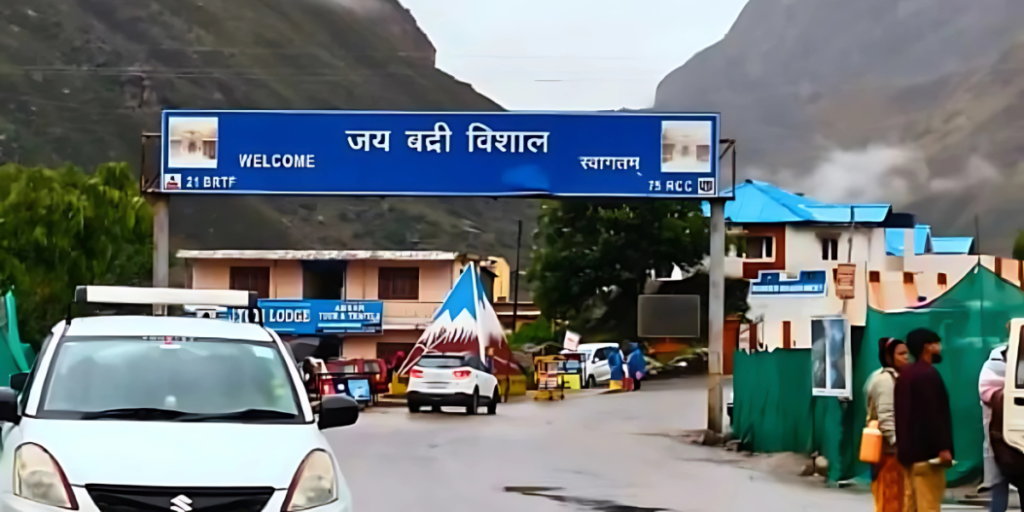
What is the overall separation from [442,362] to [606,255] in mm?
29589

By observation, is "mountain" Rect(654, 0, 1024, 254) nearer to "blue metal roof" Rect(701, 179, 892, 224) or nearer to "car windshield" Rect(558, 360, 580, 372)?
"blue metal roof" Rect(701, 179, 892, 224)

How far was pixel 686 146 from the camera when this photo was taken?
21938 mm

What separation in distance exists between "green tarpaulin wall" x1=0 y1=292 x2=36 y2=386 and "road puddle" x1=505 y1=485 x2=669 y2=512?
7419 mm

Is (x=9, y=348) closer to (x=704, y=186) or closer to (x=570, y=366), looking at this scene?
(x=704, y=186)

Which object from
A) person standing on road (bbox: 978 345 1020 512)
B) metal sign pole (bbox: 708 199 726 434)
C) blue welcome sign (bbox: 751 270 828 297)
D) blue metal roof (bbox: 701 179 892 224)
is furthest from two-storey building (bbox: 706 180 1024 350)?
person standing on road (bbox: 978 345 1020 512)

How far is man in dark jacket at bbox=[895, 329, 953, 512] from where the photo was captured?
9375 millimetres

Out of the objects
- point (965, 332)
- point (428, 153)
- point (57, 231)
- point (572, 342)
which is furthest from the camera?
point (572, 342)

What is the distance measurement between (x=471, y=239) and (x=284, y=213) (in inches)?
705

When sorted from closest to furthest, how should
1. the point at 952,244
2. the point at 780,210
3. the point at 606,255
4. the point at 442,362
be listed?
the point at 442,362, the point at 606,255, the point at 780,210, the point at 952,244

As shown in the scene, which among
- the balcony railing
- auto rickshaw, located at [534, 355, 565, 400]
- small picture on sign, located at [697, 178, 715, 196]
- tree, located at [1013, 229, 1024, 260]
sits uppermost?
tree, located at [1013, 229, 1024, 260]

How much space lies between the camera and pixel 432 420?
27.7 meters

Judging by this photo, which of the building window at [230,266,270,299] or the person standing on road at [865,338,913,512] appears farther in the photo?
the building window at [230,266,270,299]

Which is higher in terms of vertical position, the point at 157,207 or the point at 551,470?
the point at 157,207

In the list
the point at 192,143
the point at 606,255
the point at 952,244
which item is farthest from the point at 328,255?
the point at 952,244
